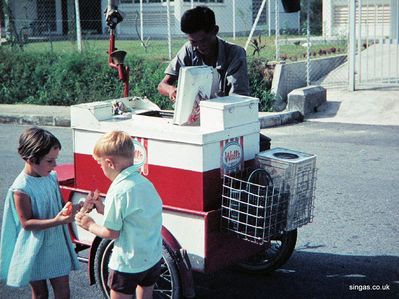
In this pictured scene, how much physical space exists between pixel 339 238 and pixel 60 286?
2806 millimetres

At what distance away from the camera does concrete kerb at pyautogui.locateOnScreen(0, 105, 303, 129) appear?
11.6 meters

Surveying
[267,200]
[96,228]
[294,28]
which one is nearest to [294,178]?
[267,200]

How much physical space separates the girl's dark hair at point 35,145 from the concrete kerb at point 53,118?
7.72 m

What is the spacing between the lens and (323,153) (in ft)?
30.4

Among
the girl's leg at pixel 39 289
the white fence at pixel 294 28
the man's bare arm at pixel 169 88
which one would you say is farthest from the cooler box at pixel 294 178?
the white fence at pixel 294 28

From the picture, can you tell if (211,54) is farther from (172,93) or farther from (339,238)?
(339,238)

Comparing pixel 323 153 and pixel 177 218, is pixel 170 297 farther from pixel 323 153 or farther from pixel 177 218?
pixel 323 153

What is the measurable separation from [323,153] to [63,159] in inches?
133

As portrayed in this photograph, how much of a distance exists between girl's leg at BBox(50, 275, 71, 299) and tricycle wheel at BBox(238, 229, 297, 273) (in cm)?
159

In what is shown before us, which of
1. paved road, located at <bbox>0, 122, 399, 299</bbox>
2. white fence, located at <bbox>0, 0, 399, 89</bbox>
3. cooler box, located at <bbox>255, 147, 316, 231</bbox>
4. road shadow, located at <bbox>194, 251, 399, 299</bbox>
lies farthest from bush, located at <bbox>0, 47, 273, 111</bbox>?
cooler box, located at <bbox>255, 147, 316, 231</bbox>

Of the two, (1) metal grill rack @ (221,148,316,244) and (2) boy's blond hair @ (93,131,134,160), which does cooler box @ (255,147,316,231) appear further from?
(2) boy's blond hair @ (93,131,134,160)

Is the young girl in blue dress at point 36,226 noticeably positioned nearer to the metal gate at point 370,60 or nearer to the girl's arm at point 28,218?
the girl's arm at point 28,218

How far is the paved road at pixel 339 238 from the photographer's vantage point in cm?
497

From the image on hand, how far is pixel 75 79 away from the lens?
1438cm
